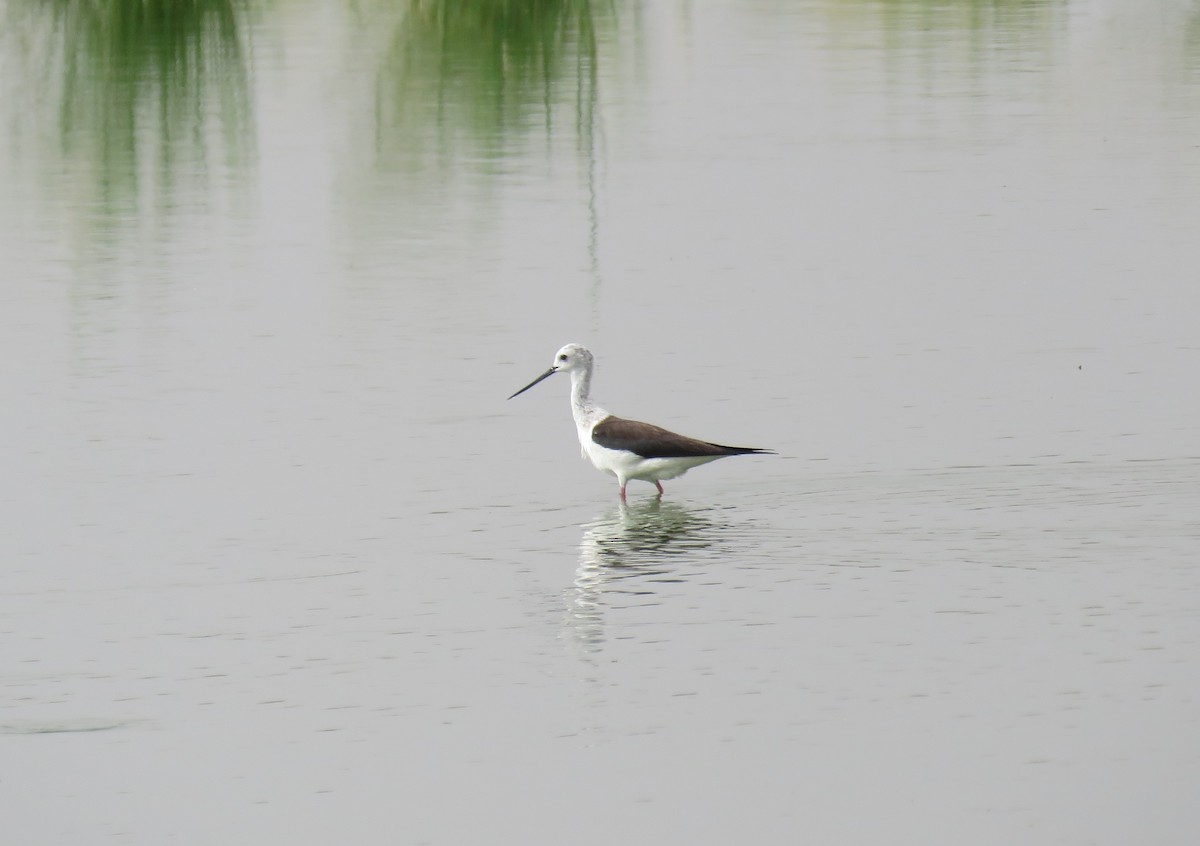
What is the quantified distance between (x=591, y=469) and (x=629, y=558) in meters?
1.96

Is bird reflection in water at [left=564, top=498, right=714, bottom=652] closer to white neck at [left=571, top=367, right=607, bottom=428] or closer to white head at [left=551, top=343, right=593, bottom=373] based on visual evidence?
white neck at [left=571, top=367, right=607, bottom=428]

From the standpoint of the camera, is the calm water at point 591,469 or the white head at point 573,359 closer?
the calm water at point 591,469

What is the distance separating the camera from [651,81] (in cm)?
2219

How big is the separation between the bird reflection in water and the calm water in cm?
4

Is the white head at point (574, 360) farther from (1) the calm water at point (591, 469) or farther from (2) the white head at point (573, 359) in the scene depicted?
(1) the calm water at point (591, 469)

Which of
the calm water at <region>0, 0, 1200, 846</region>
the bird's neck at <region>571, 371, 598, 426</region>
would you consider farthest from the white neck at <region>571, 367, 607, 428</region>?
the calm water at <region>0, 0, 1200, 846</region>

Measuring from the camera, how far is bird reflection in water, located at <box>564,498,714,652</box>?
28.4 feet

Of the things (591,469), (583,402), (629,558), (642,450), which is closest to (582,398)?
Result: (583,402)

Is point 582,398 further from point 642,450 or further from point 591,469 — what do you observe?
point 642,450

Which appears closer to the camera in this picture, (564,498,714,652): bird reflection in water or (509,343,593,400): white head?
(564,498,714,652): bird reflection in water

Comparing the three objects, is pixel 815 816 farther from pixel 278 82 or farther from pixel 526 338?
pixel 278 82

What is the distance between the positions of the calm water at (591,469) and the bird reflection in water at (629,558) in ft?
0.12

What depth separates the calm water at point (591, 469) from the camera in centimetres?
705

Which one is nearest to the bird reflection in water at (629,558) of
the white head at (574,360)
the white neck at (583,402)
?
the white neck at (583,402)
